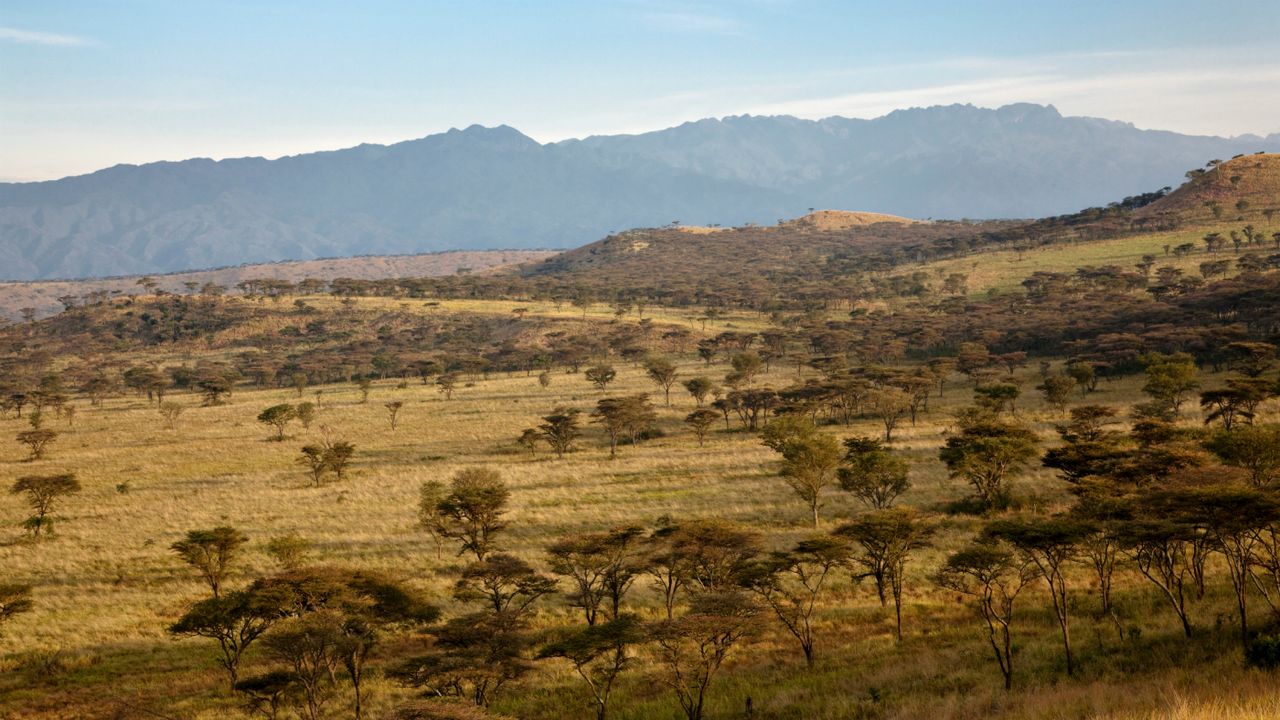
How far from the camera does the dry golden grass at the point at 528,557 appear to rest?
18.3 metres

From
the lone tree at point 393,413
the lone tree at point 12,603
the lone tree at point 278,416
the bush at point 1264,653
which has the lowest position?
the lone tree at point 393,413

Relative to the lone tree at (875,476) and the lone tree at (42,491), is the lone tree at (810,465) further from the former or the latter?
the lone tree at (42,491)

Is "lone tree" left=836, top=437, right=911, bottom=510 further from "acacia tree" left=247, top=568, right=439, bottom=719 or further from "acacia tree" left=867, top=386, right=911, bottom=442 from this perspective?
"acacia tree" left=247, top=568, right=439, bottom=719

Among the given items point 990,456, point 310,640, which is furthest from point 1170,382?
point 310,640

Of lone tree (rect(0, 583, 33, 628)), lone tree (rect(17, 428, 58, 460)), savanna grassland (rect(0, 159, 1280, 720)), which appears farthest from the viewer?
lone tree (rect(17, 428, 58, 460))

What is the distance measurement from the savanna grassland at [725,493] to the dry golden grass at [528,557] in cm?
18

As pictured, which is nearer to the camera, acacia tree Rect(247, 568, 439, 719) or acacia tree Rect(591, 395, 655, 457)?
acacia tree Rect(247, 568, 439, 719)

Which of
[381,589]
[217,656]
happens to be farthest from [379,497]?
[381,589]

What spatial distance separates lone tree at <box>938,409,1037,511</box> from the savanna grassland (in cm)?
23

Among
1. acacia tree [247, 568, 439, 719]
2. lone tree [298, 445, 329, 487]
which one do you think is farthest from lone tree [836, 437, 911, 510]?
lone tree [298, 445, 329, 487]

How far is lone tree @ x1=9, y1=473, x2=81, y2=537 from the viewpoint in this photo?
43781 mm

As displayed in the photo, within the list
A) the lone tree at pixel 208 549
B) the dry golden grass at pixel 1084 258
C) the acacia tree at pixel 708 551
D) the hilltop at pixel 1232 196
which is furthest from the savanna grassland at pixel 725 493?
the hilltop at pixel 1232 196

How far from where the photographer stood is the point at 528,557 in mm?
35812

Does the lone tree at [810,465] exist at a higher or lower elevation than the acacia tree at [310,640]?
lower
